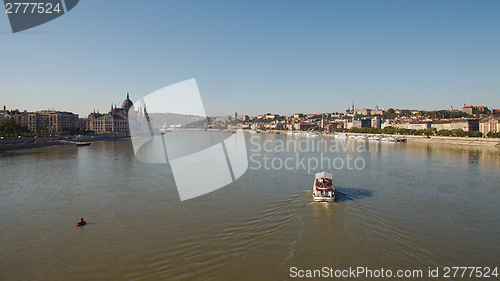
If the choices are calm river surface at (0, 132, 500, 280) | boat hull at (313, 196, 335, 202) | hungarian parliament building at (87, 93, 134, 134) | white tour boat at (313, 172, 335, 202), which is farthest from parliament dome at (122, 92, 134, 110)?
boat hull at (313, 196, 335, 202)

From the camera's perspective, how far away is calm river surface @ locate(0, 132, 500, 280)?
14.2 feet

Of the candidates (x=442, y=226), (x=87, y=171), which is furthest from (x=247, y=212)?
(x=87, y=171)

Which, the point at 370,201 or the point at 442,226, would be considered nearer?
the point at 442,226

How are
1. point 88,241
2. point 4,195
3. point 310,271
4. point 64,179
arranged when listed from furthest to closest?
point 64,179 → point 4,195 → point 88,241 → point 310,271

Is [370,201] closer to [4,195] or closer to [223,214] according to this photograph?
[223,214]

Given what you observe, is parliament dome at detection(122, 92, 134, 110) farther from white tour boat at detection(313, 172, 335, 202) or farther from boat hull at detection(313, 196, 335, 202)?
boat hull at detection(313, 196, 335, 202)

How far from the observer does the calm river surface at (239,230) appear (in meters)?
4.34

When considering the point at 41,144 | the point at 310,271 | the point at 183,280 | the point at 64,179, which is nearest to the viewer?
the point at 183,280

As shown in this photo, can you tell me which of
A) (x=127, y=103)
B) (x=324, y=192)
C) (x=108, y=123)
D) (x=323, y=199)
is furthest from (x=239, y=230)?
(x=127, y=103)

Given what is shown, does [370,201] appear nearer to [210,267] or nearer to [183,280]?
Answer: [210,267]

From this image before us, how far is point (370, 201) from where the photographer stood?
7605 mm

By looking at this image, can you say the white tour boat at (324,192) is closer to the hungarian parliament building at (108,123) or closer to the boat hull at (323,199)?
the boat hull at (323,199)

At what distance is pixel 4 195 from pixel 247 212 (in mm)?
7021

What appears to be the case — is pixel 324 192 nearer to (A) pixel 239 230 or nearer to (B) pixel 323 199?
(B) pixel 323 199
